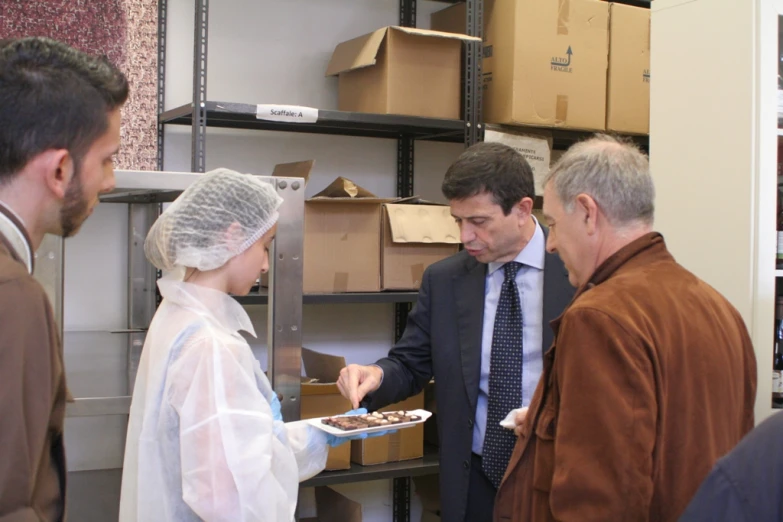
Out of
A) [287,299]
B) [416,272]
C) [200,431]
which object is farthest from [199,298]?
[416,272]

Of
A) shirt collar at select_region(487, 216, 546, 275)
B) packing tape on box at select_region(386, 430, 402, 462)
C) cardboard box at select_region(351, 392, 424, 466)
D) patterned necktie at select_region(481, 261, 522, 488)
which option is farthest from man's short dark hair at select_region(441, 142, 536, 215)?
packing tape on box at select_region(386, 430, 402, 462)

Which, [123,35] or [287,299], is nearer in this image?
[287,299]

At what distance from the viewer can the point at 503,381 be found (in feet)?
6.26

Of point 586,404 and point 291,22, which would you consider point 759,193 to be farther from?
point 291,22

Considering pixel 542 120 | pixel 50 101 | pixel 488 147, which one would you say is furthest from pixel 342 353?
pixel 50 101

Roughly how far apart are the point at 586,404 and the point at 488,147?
36.2 inches

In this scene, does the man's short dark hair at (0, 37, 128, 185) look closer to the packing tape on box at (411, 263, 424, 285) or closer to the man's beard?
the man's beard

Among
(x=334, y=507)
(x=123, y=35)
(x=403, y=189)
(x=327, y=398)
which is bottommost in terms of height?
(x=334, y=507)

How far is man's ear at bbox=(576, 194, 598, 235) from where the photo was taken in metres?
1.46

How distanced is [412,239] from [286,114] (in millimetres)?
601

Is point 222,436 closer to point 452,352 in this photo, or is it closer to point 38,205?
point 38,205

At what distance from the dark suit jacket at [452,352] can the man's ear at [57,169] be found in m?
1.18

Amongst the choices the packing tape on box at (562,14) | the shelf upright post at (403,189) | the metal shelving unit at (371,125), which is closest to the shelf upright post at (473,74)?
the metal shelving unit at (371,125)

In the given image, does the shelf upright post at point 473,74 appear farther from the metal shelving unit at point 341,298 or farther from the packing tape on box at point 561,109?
the metal shelving unit at point 341,298
